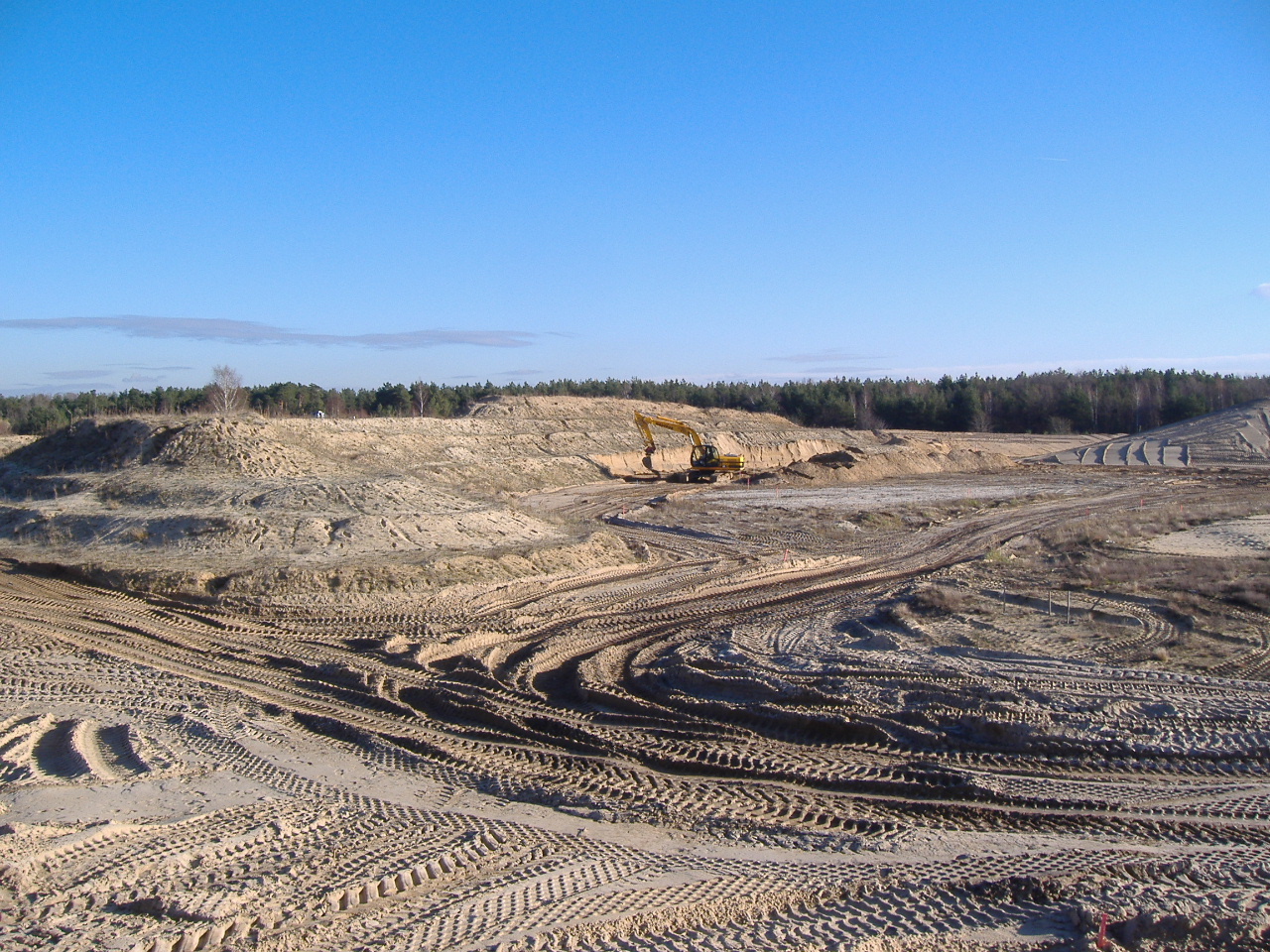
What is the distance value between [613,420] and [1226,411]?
42094 mm

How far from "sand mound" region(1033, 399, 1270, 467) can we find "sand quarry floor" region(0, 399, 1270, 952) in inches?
1237

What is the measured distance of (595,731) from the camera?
8789 mm

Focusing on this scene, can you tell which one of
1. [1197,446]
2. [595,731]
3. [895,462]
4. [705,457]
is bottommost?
[595,731]

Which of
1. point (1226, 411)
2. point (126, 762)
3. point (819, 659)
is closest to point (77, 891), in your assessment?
point (126, 762)

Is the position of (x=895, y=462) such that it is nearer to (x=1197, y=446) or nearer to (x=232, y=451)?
(x=1197, y=446)

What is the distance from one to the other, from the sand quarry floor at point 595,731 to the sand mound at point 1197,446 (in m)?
31.4

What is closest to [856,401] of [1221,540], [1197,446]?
[1197,446]

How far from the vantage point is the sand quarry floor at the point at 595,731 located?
5137mm

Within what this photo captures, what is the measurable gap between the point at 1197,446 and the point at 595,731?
179ft

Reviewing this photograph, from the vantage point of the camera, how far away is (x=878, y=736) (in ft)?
28.0

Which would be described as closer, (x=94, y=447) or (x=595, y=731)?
(x=595, y=731)

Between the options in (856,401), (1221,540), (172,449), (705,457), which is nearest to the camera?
(1221,540)

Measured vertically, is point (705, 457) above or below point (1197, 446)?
below

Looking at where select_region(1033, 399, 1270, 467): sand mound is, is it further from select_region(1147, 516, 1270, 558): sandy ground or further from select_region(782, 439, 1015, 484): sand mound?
select_region(1147, 516, 1270, 558): sandy ground
